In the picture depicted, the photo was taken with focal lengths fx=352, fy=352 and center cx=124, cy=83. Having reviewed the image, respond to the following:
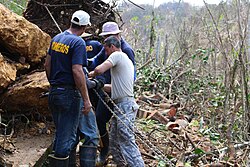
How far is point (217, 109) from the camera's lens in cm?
693

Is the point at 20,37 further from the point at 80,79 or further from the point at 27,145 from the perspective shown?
the point at 80,79

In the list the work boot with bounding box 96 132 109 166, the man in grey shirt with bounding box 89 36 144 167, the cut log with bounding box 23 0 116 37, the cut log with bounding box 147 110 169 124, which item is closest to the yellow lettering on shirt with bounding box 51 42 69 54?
the man in grey shirt with bounding box 89 36 144 167

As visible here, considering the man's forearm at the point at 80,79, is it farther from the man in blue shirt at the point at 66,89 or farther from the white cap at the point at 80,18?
the white cap at the point at 80,18

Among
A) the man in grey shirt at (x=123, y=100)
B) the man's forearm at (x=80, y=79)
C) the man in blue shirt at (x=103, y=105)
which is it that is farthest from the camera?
the man in blue shirt at (x=103, y=105)

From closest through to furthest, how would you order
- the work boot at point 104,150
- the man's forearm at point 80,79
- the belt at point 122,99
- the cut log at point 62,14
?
the man's forearm at point 80,79
the belt at point 122,99
the work boot at point 104,150
the cut log at point 62,14

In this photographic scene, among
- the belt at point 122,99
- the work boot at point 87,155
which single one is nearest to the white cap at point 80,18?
the belt at point 122,99

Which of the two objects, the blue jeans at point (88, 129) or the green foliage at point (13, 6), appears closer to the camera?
the blue jeans at point (88, 129)

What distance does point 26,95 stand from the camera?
429 centimetres

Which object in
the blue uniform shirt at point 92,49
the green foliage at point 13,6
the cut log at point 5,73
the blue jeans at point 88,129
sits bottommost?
the blue jeans at point 88,129

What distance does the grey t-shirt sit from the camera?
12.6ft

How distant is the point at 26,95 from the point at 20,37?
721mm

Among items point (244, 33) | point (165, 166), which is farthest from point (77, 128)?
point (244, 33)

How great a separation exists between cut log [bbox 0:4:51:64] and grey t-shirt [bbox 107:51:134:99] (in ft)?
4.26

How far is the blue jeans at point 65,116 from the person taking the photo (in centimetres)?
340
